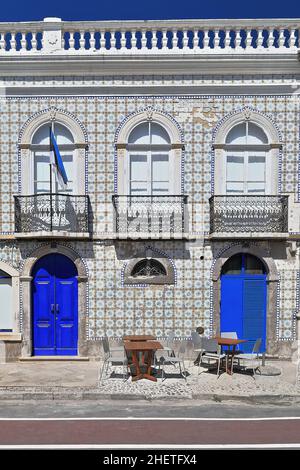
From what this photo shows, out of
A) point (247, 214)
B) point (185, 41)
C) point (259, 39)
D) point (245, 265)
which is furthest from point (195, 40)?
point (245, 265)

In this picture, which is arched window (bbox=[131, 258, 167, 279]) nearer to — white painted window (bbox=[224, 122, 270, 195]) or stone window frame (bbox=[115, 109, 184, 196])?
stone window frame (bbox=[115, 109, 184, 196])

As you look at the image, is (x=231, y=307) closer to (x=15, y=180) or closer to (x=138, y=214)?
(x=138, y=214)

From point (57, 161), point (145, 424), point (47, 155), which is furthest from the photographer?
point (47, 155)

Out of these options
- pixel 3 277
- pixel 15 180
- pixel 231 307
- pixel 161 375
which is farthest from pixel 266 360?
pixel 15 180

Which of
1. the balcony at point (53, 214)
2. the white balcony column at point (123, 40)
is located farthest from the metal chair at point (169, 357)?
the white balcony column at point (123, 40)

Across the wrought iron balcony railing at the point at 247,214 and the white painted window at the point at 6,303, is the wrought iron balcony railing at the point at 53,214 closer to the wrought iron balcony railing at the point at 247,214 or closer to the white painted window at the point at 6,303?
the white painted window at the point at 6,303

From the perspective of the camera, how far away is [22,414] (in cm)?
740

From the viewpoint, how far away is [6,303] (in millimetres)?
11117

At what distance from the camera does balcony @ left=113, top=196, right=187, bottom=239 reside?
1076 cm

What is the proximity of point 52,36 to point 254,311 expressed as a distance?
8.95 m

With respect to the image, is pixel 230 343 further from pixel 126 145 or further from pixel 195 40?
pixel 195 40

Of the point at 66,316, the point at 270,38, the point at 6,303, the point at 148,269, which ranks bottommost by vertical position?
the point at 66,316

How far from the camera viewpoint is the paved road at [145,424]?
6.25m

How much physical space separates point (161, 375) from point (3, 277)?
4.91 m
